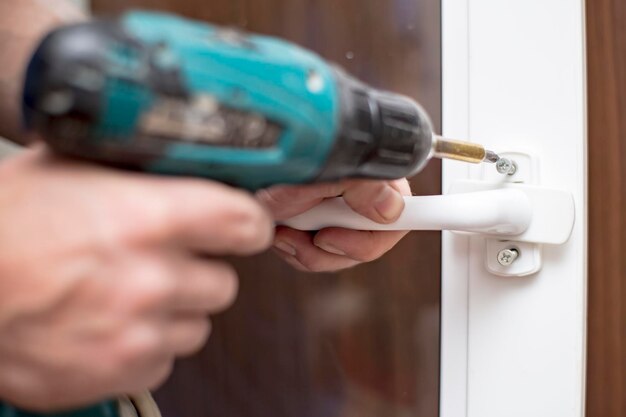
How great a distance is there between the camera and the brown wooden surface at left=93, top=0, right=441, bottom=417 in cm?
51

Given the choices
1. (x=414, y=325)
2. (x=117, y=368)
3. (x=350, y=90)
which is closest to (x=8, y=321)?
(x=117, y=368)

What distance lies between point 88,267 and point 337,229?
0.23 metres

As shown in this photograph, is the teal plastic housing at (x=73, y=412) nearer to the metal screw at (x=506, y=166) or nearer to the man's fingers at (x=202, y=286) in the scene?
the man's fingers at (x=202, y=286)

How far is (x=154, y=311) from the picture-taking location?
233 mm

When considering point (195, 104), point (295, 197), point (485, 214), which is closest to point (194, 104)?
point (195, 104)

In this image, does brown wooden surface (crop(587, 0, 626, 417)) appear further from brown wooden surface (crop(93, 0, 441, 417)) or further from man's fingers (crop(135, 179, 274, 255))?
man's fingers (crop(135, 179, 274, 255))

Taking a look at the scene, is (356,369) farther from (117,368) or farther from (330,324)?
(117,368)

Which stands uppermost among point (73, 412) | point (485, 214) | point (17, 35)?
point (17, 35)

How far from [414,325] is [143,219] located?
1.12 feet

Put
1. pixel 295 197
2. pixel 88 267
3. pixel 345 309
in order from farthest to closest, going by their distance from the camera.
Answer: pixel 345 309 → pixel 295 197 → pixel 88 267

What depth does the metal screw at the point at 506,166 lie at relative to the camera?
1.50ft

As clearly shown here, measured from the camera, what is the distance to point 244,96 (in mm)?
232

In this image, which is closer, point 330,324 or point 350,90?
point 350,90

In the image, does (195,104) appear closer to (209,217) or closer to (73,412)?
(209,217)
